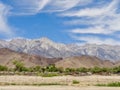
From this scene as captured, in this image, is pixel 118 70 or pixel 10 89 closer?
pixel 10 89

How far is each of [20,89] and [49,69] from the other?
259 feet

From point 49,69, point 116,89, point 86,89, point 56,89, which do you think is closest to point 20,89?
point 56,89

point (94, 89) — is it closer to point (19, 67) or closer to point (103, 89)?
point (103, 89)

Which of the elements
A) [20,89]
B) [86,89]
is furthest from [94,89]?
[20,89]

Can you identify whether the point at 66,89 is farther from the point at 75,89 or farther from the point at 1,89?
the point at 1,89

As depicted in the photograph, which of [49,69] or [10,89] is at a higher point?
[49,69]

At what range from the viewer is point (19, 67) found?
406 feet

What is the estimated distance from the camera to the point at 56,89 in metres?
44.7

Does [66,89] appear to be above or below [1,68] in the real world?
below

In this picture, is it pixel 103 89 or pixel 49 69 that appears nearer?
pixel 103 89

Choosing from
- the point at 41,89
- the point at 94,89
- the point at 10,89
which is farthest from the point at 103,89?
the point at 10,89

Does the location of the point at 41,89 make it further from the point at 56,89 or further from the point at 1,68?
the point at 1,68

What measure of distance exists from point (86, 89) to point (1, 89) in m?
9.91

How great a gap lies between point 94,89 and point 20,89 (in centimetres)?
863
